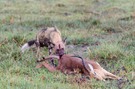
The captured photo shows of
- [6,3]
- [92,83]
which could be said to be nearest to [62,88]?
[92,83]

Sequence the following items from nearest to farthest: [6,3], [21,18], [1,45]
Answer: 1. [1,45]
2. [21,18]
3. [6,3]

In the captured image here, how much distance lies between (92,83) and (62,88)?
0.50 meters

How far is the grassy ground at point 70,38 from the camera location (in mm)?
5059

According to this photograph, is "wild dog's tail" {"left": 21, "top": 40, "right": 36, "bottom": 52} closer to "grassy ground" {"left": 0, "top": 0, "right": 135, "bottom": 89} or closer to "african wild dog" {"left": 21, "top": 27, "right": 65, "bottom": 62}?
"african wild dog" {"left": 21, "top": 27, "right": 65, "bottom": 62}

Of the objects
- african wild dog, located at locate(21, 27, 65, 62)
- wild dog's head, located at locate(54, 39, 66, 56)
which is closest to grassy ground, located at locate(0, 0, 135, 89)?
african wild dog, located at locate(21, 27, 65, 62)

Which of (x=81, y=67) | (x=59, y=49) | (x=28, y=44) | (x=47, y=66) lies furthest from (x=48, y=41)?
(x=81, y=67)

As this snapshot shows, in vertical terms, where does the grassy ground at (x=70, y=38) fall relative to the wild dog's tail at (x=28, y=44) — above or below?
below

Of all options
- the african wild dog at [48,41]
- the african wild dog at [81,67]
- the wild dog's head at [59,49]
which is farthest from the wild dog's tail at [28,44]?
the african wild dog at [81,67]

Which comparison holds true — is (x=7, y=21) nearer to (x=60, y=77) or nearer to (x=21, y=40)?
(x=21, y=40)

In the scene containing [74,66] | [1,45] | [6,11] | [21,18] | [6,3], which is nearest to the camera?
[74,66]

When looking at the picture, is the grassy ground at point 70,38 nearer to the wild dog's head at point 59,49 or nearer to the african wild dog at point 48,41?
the african wild dog at point 48,41

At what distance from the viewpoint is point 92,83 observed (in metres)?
5.00

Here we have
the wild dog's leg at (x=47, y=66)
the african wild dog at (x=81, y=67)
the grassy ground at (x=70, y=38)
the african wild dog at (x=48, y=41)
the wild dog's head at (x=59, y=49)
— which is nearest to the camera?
the grassy ground at (x=70, y=38)

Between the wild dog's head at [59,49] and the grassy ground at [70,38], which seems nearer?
the grassy ground at [70,38]
